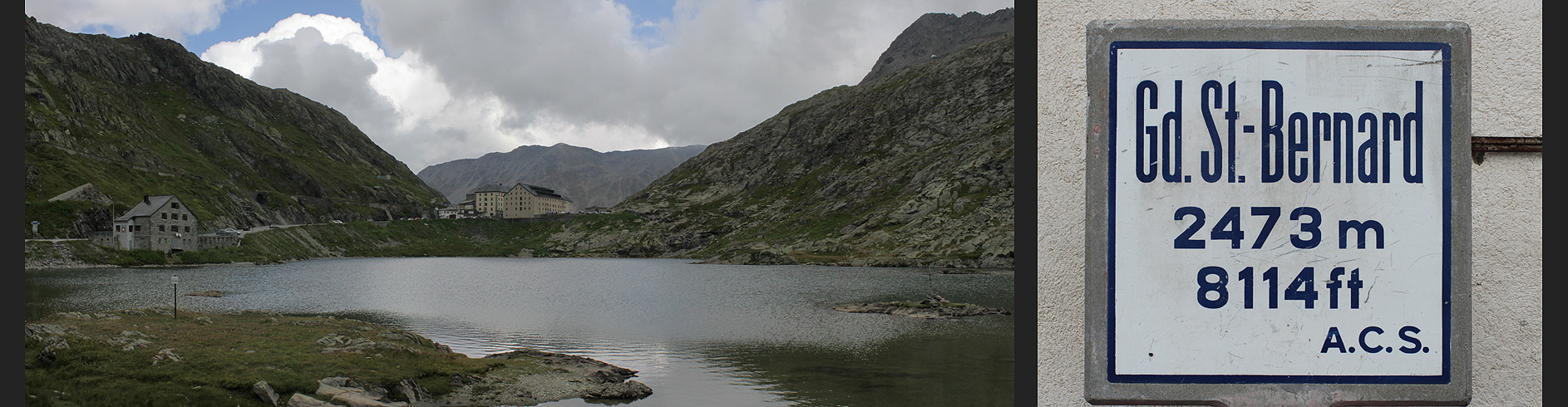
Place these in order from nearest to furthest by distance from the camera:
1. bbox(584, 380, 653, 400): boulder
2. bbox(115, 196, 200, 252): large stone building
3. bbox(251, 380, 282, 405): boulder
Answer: bbox(251, 380, 282, 405): boulder
bbox(584, 380, 653, 400): boulder
bbox(115, 196, 200, 252): large stone building

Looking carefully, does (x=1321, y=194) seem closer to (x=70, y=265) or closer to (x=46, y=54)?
(x=70, y=265)

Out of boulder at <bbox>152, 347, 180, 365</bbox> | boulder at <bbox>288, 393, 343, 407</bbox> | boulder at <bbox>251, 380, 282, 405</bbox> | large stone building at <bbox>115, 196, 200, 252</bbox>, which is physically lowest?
boulder at <bbox>251, 380, 282, 405</bbox>

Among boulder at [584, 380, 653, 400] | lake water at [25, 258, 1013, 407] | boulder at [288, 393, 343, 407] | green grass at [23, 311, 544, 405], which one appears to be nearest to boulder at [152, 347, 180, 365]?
green grass at [23, 311, 544, 405]

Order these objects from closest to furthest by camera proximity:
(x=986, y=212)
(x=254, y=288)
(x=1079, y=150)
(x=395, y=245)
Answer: (x=1079, y=150) → (x=254, y=288) → (x=986, y=212) → (x=395, y=245)

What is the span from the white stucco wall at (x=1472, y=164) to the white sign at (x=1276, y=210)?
167 millimetres

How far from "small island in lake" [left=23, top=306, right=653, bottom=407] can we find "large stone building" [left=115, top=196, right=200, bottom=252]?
92336mm

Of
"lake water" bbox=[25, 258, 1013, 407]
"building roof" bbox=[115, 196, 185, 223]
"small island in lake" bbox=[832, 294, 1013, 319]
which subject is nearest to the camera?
"lake water" bbox=[25, 258, 1013, 407]

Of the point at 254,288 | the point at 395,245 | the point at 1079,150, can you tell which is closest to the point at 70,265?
the point at 254,288

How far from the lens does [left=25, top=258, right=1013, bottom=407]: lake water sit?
37.3m

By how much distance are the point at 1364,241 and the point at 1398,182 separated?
0.31 metres

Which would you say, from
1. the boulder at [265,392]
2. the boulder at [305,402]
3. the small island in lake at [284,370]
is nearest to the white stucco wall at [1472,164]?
the boulder at [305,402]

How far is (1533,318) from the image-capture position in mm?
3506

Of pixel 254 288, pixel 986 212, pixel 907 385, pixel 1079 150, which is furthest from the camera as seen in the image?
pixel 986 212

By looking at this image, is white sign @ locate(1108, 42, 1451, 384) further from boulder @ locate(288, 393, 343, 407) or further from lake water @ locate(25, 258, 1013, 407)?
lake water @ locate(25, 258, 1013, 407)
